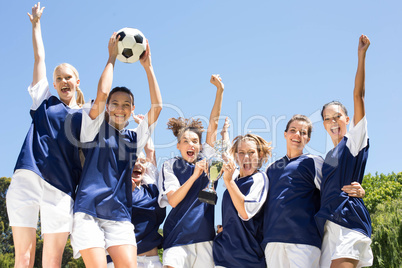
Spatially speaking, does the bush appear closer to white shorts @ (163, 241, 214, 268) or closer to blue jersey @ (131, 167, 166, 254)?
white shorts @ (163, 241, 214, 268)

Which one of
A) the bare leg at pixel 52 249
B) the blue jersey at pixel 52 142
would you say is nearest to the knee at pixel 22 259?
the bare leg at pixel 52 249

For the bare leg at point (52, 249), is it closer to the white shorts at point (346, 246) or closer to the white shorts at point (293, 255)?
the white shorts at point (293, 255)

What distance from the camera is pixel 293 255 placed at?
5.88m

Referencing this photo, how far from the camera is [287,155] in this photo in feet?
22.1

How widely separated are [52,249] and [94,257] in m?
0.55

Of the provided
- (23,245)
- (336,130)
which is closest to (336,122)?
(336,130)

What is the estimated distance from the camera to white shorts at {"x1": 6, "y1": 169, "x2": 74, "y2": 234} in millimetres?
5535

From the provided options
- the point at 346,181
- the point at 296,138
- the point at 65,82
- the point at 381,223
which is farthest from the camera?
the point at 381,223

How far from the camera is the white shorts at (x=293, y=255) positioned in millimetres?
5824

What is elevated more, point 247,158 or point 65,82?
point 65,82

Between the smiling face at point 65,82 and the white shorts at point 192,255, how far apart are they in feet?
8.91

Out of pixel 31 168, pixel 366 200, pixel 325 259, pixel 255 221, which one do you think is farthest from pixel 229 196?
pixel 366 200

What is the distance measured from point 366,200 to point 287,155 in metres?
28.1

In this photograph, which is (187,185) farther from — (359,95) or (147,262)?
(359,95)
